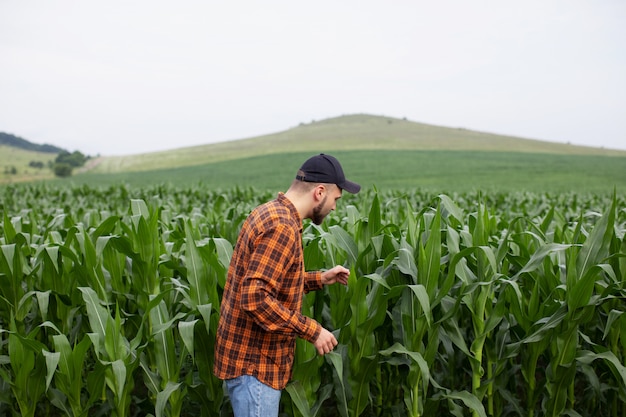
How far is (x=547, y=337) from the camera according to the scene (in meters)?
3.28

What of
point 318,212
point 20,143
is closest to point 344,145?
→ point 318,212

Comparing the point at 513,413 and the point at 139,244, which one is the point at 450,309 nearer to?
the point at 513,413

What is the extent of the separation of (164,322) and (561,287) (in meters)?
2.51

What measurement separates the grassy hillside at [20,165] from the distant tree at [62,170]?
3.47 ft

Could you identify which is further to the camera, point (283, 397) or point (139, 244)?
point (139, 244)

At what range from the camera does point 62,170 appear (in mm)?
68125

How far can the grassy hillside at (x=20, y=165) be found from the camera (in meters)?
64.7

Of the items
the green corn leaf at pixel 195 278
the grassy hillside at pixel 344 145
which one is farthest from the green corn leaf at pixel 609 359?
the grassy hillside at pixel 344 145

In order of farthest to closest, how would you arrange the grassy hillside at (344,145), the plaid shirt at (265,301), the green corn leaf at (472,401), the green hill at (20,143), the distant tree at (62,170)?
the green hill at (20,143)
the grassy hillside at (344,145)
the distant tree at (62,170)
the green corn leaf at (472,401)
the plaid shirt at (265,301)

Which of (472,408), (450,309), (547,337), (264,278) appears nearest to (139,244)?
(264,278)

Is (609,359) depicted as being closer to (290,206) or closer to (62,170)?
(290,206)

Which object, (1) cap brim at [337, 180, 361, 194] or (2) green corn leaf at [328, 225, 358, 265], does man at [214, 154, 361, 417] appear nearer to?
(1) cap brim at [337, 180, 361, 194]

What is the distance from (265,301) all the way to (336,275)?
2.55ft

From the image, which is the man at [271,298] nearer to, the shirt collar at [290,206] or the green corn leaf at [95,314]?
the shirt collar at [290,206]
